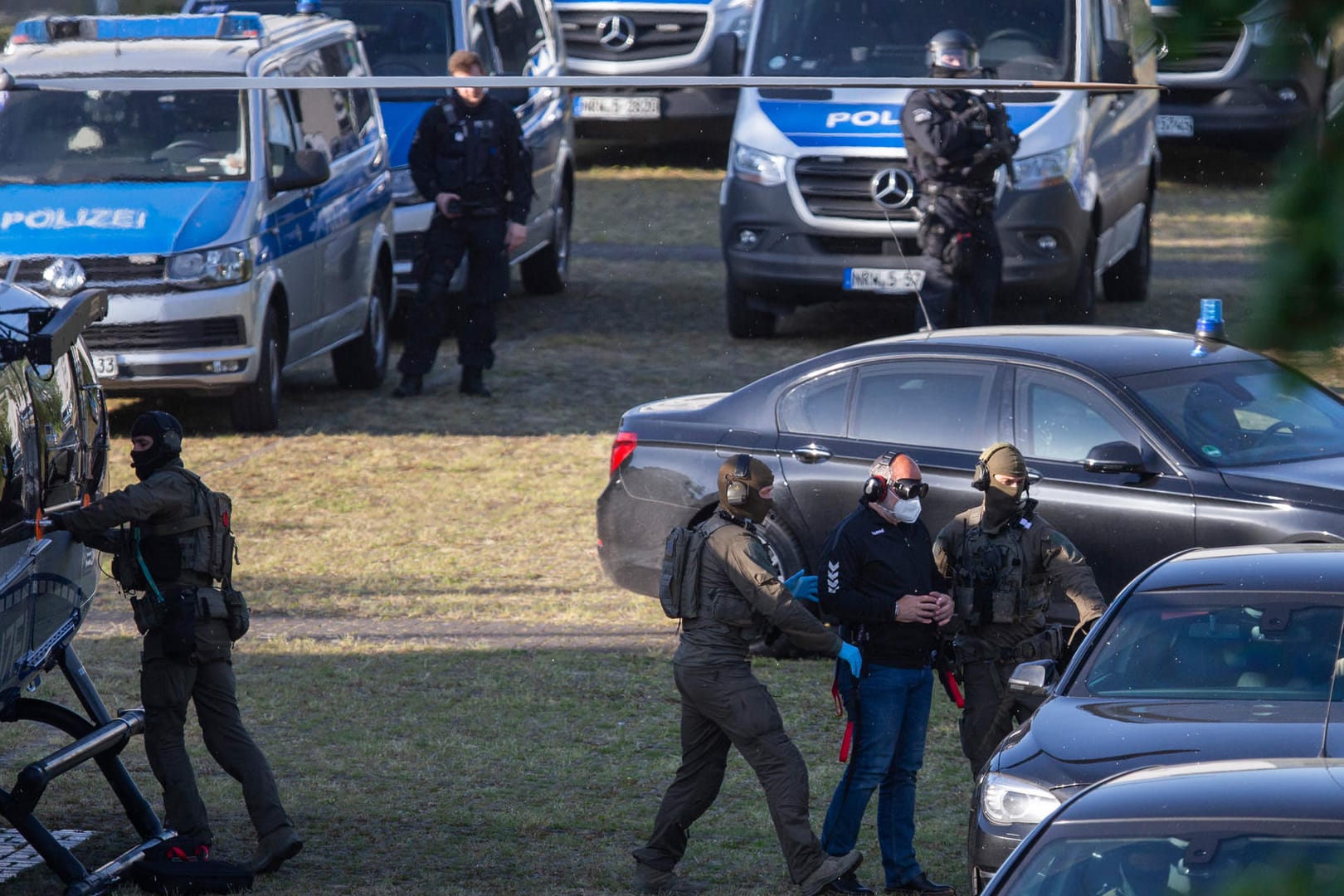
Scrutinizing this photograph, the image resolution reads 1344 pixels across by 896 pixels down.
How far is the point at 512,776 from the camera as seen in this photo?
747 cm

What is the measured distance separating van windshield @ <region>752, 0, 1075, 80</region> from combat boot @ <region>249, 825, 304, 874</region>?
9.31 meters

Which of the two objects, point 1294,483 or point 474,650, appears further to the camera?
point 474,650

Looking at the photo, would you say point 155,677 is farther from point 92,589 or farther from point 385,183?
point 385,183

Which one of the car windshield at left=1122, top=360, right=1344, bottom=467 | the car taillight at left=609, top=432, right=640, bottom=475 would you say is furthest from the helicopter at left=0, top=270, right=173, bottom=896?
the car windshield at left=1122, top=360, right=1344, bottom=467

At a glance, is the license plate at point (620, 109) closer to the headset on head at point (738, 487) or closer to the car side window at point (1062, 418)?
the car side window at point (1062, 418)

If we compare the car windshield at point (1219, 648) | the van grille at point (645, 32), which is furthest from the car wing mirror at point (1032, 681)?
the van grille at point (645, 32)

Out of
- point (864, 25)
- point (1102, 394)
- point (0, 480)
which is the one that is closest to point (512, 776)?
→ point (0, 480)

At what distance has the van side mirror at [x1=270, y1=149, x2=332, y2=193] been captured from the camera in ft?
41.1

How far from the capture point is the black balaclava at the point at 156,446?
645 centimetres

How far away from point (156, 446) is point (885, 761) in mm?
2742

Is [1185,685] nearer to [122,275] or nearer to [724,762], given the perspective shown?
[724,762]

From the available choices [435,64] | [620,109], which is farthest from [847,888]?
[620,109]

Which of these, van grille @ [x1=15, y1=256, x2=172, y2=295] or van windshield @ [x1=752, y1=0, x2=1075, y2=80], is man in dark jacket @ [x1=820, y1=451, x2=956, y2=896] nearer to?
van grille @ [x1=15, y1=256, x2=172, y2=295]

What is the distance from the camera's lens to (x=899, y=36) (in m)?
14.6
